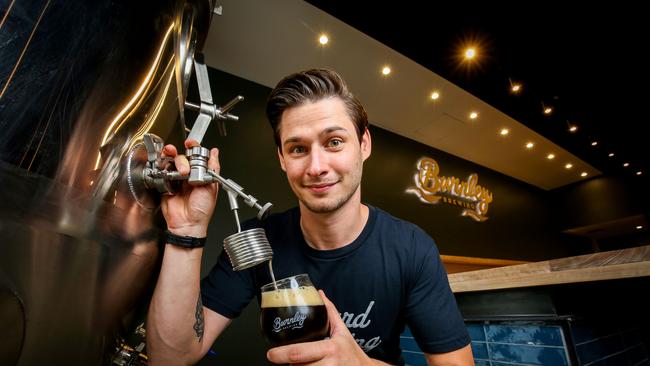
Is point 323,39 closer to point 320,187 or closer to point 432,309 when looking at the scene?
point 320,187

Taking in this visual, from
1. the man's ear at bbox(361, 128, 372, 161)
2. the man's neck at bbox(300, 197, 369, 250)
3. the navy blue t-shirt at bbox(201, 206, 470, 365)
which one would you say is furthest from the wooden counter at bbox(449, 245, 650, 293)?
the man's ear at bbox(361, 128, 372, 161)

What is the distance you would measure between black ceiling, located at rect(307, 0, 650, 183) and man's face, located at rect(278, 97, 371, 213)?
1977 millimetres

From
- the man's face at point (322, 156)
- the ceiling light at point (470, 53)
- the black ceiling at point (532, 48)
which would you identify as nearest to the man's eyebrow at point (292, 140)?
the man's face at point (322, 156)

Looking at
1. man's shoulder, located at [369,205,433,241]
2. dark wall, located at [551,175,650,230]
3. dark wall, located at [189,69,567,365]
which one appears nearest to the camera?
man's shoulder, located at [369,205,433,241]

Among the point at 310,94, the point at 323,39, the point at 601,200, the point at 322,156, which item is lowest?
the point at 322,156

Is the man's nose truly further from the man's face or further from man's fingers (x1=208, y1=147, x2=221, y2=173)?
man's fingers (x1=208, y1=147, x2=221, y2=173)

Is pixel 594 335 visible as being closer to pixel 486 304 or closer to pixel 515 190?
pixel 486 304

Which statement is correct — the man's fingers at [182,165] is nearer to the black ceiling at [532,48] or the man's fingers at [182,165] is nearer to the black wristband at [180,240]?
the black wristband at [180,240]

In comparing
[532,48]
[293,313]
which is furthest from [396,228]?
[532,48]

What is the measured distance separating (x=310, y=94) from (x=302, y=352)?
100 centimetres

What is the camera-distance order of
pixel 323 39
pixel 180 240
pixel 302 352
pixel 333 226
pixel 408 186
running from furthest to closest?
pixel 408 186 → pixel 323 39 → pixel 333 226 → pixel 180 240 → pixel 302 352

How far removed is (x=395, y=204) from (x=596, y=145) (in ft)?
14.6

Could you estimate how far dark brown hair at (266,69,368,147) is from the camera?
4.37 feet

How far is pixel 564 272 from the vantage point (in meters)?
1.15
